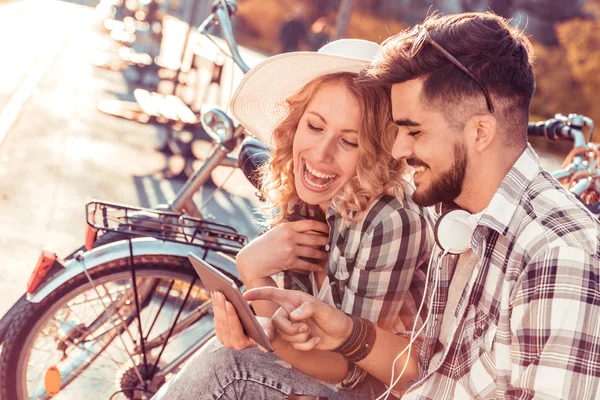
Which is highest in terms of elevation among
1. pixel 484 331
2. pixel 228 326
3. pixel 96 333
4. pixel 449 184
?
pixel 449 184

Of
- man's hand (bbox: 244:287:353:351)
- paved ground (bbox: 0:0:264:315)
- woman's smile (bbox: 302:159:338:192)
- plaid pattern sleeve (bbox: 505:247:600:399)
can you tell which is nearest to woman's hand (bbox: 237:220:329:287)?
woman's smile (bbox: 302:159:338:192)

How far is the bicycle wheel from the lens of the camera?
124 inches

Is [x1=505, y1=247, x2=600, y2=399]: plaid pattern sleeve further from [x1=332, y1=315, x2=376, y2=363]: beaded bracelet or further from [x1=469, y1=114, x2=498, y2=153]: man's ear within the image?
[x1=332, y1=315, x2=376, y2=363]: beaded bracelet

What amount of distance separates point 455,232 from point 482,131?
0.93ft

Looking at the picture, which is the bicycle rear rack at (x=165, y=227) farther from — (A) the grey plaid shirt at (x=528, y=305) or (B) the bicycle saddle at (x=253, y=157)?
(A) the grey plaid shirt at (x=528, y=305)

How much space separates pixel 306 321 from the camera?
2.41 meters

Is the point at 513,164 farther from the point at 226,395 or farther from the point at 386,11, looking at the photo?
the point at 386,11

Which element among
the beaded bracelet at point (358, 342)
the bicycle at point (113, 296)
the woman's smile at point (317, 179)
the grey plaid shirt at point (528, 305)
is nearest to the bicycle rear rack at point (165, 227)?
the bicycle at point (113, 296)

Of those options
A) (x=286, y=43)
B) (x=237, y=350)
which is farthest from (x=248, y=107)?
(x=286, y=43)

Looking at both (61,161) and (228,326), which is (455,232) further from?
(61,161)

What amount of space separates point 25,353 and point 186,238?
0.75 metres

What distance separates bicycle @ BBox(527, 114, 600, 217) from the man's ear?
138 cm

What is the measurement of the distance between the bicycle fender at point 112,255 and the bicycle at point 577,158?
1483 millimetres

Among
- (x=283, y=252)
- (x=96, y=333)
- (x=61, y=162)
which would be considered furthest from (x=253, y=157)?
(x=61, y=162)
